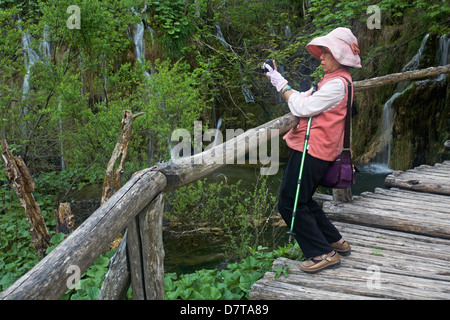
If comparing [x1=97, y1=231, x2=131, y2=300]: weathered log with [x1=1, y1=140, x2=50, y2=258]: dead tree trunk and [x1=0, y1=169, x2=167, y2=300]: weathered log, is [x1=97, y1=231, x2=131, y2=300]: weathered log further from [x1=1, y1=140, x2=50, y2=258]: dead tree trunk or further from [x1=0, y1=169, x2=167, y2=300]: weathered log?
[x1=1, y1=140, x2=50, y2=258]: dead tree trunk

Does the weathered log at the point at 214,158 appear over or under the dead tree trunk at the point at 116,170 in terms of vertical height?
over

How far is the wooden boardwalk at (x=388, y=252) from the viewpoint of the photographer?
2.62 meters

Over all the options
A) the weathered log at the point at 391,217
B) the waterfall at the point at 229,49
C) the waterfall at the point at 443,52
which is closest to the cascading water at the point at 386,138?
the waterfall at the point at 443,52

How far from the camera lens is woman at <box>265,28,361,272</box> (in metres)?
2.61

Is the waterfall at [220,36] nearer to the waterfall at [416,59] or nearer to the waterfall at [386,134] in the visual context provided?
the waterfall at [386,134]

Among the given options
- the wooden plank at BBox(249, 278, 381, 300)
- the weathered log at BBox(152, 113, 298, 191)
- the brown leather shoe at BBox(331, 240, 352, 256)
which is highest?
the weathered log at BBox(152, 113, 298, 191)

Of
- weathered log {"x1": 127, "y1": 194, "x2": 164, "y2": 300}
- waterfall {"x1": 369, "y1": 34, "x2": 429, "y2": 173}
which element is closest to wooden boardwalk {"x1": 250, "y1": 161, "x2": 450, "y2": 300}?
weathered log {"x1": 127, "y1": 194, "x2": 164, "y2": 300}

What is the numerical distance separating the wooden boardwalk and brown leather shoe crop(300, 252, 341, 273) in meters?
0.04

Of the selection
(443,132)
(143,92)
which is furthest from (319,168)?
(443,132)

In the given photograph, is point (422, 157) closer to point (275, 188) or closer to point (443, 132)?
point (443, 132)

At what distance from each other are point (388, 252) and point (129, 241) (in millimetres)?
2180

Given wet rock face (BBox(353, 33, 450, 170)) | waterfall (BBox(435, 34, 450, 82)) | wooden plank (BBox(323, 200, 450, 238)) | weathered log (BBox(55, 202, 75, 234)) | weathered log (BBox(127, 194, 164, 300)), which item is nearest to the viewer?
weathered log (BBox(127, 194, 164, 300))

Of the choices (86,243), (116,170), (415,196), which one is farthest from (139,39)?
(86,243)

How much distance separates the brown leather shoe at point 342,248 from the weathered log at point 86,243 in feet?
5.29
